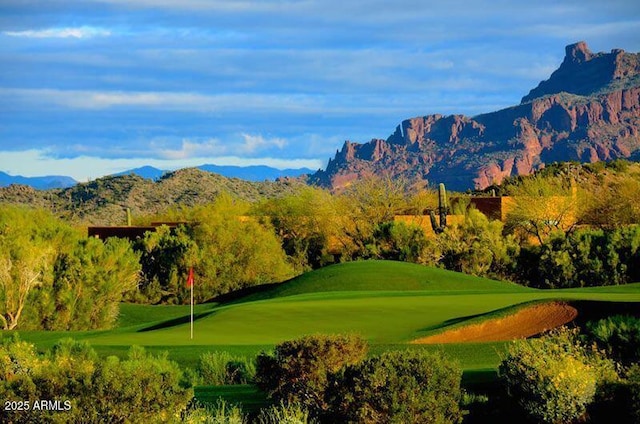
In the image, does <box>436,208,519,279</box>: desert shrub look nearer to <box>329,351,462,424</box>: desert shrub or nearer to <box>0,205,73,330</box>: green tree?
<box>0,205,73,330</box>: green tree

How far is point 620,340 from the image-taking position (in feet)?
47.8

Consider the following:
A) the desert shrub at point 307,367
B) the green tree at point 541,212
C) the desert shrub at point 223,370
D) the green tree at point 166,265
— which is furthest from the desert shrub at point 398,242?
the desert shrub at point 307,367

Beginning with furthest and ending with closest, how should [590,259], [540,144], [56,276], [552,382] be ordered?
[540,144]
[590,259]
[56,276]
[552,382]

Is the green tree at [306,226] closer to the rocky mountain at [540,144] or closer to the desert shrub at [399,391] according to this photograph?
the desert shrub at [399,391]

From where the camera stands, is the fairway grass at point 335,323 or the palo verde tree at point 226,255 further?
the palo verde tree at point 226,255

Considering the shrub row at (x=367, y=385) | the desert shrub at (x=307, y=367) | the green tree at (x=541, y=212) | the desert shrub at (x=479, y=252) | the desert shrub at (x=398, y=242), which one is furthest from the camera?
the green tree at (x=541, y=212)

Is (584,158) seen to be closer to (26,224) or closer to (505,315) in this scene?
(26,224)

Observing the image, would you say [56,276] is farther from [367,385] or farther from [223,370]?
[367,385]

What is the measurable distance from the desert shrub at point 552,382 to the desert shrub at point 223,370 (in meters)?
5.69

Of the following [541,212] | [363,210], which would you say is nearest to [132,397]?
[541,212]

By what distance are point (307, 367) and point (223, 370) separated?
196 inches

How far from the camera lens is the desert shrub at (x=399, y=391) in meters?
10.9

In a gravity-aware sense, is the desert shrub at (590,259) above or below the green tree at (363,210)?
below

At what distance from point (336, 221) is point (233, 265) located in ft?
31.2
